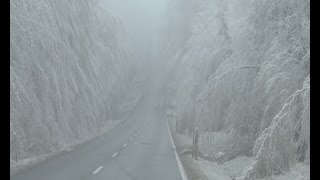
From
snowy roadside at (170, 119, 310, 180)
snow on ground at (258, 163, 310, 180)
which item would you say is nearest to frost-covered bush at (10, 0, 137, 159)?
snowy roadside at (170, 119, 310, 180)

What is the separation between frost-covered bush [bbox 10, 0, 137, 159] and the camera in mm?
15367

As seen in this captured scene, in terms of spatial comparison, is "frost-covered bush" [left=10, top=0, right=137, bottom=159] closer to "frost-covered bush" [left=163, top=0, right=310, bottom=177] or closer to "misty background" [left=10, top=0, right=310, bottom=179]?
"misty background" [left=10, top=0, right=310, bottom=179]

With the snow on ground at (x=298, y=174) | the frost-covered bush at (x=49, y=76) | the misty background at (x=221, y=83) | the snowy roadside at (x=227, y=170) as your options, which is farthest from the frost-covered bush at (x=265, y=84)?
the frost-covered bush at (x=49, y=76)

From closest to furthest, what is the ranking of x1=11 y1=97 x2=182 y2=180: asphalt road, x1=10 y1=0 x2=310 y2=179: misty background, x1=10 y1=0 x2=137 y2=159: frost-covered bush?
x1=10 y1=0 x2=310 y2=179: misty background → x1=11 y1=97 x2=182 y2=180: asphalt road → x1=10 y1=0 x2=137 y2=159: frost-covered bush

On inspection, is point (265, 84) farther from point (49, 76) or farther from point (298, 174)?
point (49, 76)

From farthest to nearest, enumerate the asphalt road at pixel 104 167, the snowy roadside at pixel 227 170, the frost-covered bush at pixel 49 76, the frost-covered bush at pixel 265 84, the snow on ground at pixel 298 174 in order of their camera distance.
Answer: the frost-covered bush at pixel 49 76 → the asphalt road at pixel 104 167 → the snowy roadside at pixel 227 170 → the snow on ground at pixel 298 174 → the frost-covered bush at pixel 265 84

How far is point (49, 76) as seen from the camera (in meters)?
19.3

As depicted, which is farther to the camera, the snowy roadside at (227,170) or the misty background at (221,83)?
the snowy roadside at (227,170)

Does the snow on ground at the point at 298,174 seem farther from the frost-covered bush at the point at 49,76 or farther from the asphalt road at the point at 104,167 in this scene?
the frost-covered bush at the point at 49,76

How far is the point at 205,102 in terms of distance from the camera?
1953 centimetres

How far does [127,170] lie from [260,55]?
6.42m

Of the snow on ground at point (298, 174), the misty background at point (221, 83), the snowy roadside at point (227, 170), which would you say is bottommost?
the snowy roadside at point (227, 170)

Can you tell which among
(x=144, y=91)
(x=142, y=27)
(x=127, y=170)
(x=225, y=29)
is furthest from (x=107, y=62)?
(x=142, y=27)

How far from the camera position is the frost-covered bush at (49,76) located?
50.4 ft
